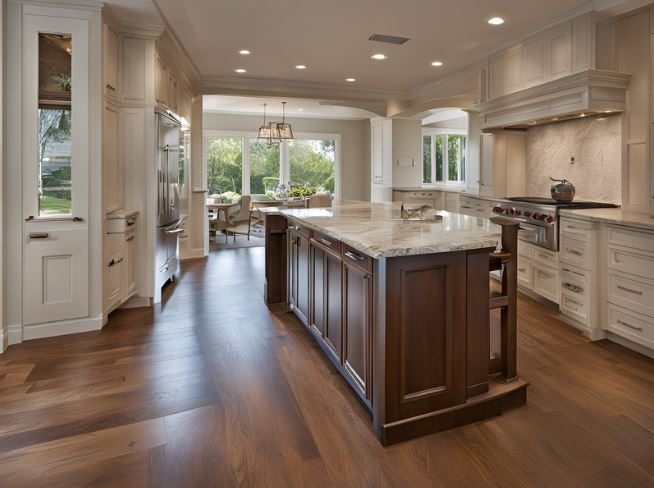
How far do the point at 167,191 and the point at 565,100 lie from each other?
12.5ft

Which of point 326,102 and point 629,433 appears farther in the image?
point 326,102

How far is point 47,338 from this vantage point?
3271 millimetres

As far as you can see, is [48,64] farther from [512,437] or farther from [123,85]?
[512,437]

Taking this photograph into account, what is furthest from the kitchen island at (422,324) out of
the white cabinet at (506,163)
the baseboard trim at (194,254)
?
the baseboard trim at (194,254)

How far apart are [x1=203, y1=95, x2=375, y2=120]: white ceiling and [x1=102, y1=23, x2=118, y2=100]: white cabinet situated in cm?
434

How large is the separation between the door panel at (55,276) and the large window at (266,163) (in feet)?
22.6

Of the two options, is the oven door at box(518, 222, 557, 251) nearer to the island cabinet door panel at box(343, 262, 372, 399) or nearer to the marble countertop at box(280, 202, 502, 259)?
the marble countertop at box(280, 202, 502, 259)

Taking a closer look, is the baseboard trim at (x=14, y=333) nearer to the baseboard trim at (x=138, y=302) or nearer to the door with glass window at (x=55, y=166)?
the door with glass window at (x=55, y=166)

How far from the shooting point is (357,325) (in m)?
2.24

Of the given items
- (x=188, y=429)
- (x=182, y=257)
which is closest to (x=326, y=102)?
(x=182, y=257)

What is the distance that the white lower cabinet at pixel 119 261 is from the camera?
359cm

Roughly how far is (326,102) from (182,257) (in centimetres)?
345

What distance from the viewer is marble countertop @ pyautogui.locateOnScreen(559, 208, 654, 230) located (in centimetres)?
288

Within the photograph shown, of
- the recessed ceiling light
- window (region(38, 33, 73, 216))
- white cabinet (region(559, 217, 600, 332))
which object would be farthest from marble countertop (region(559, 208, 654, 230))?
window (region(38, 33, 73, 216))
